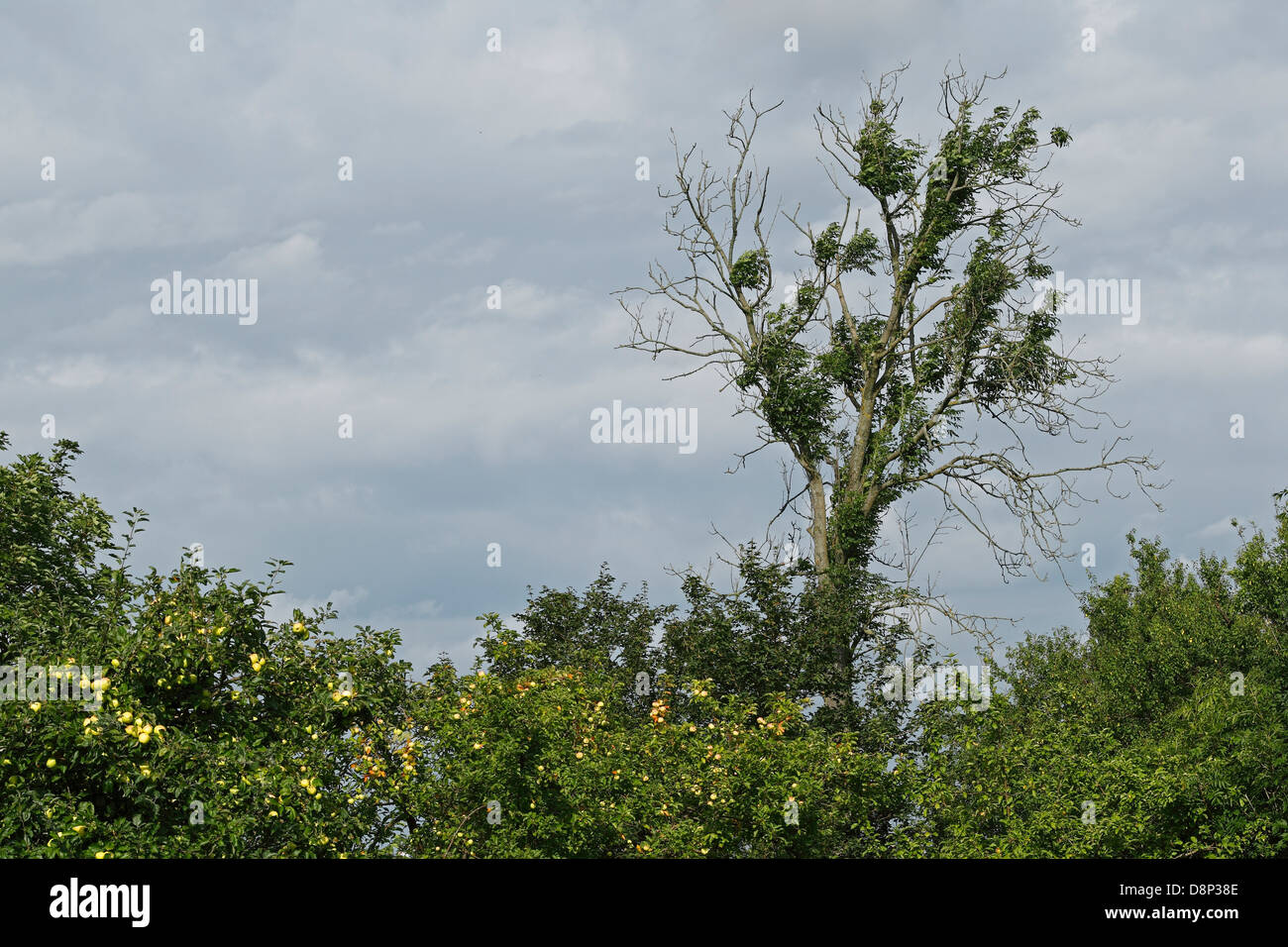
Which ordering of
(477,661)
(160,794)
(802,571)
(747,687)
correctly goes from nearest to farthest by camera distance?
(160,794) < (477,661) < (747,687) < (802,571)

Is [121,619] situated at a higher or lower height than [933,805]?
higher

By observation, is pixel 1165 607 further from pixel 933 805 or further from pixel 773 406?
pixel 933 805

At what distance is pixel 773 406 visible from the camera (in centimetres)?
2919

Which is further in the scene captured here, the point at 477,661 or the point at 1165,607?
the point at 1165,607

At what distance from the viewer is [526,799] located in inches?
583

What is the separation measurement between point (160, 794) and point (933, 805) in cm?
1023
